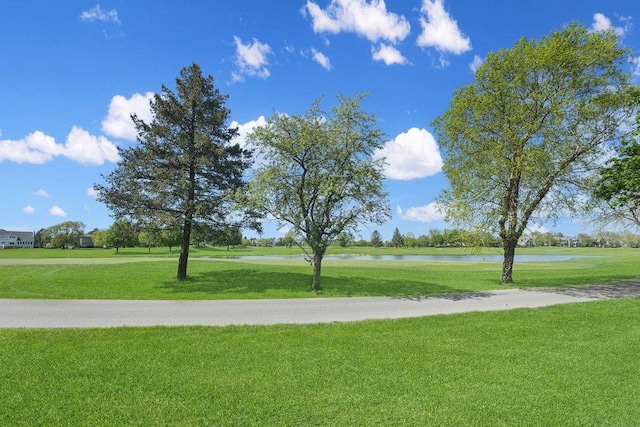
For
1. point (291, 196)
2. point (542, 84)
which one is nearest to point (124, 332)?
point (291, 196)

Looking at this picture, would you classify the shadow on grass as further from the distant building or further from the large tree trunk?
the distant building

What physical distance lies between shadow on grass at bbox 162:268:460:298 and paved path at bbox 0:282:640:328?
167 centimetres

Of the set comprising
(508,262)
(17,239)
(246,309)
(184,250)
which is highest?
(17,239)

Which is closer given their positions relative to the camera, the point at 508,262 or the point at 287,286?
the point at 287,286

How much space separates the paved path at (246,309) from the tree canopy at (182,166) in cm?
719

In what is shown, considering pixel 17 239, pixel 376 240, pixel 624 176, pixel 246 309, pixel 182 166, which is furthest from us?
pixel 376 240

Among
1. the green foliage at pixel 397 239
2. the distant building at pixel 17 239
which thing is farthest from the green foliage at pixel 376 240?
the distant building at pixel 17 239

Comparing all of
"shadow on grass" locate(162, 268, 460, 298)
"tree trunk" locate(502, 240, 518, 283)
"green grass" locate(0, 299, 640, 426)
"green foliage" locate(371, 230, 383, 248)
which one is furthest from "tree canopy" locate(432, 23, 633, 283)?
"green foliage" locate(371, 230, 383, 248)

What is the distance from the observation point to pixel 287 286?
61.7 feet

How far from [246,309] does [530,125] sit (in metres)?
17.0

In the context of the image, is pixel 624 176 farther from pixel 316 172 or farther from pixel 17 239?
pixel 17 239

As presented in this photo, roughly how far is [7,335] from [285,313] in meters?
6.85

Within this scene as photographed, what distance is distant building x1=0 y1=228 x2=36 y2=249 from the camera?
398 feet

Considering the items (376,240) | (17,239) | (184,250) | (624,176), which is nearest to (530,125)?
(624,176)
